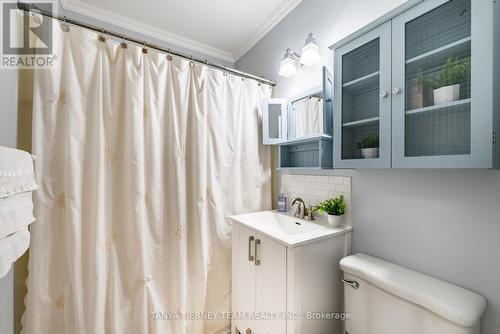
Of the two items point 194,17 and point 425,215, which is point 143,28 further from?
point 425,215

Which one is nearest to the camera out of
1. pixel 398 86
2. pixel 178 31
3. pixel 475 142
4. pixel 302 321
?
pixel 475 142

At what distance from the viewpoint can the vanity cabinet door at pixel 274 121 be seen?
5.44 ft

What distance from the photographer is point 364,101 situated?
1046 mm

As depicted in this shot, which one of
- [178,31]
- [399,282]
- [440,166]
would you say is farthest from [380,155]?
[178,31]

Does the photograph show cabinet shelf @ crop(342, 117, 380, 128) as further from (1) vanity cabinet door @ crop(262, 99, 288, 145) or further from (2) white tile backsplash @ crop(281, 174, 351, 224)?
(1) vanity cabinet door @ crop(262, 99, 288, 145)

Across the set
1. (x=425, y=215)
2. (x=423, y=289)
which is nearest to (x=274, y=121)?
(x=425, y=215)

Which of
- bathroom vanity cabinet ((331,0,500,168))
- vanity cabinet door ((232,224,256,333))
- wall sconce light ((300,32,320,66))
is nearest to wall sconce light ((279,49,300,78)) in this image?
wall sconce light ((300,32,320,66))

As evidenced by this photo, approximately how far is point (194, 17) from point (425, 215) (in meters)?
2.26

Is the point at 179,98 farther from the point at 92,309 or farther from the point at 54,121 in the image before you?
the point at 92,309

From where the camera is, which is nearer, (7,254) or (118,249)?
(7,254)

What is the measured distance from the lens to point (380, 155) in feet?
3.09

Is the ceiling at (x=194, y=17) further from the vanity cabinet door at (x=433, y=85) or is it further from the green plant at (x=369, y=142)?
the green plant at (x=369, y=142)

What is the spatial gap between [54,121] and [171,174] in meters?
0.67

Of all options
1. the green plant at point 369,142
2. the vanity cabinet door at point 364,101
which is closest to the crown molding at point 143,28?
the vanity cabinet door at point 364,101
